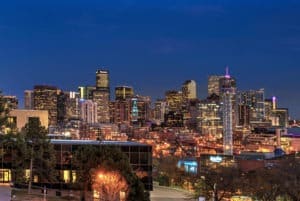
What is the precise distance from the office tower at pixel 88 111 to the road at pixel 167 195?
103357mm

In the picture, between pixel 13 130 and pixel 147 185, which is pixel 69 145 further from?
pixel 13 130

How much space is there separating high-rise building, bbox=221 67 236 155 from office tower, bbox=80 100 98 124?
110ft

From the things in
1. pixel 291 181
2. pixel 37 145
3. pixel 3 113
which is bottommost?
pixel 291 181

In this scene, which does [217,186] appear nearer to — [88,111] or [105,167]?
[105,167]

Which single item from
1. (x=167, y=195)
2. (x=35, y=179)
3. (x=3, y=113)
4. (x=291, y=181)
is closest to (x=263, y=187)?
(x=291, y=181)

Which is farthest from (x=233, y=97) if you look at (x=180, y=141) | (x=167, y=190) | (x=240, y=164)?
(x=167, y=190)

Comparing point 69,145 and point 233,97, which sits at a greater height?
point 233,97

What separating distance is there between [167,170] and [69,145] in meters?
27.0

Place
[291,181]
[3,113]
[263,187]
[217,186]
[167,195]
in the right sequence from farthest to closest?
[217,186], [167,195], [263,187], [291,181], [3,113]

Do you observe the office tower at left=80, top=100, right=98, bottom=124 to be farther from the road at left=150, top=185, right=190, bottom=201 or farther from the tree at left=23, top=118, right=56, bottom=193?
the tree at left=23, top=118, right=56, bottom=193

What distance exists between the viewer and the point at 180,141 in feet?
391

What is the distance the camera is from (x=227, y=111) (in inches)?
6117

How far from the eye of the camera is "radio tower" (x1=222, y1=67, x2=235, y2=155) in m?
126

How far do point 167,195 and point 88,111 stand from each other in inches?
4442
